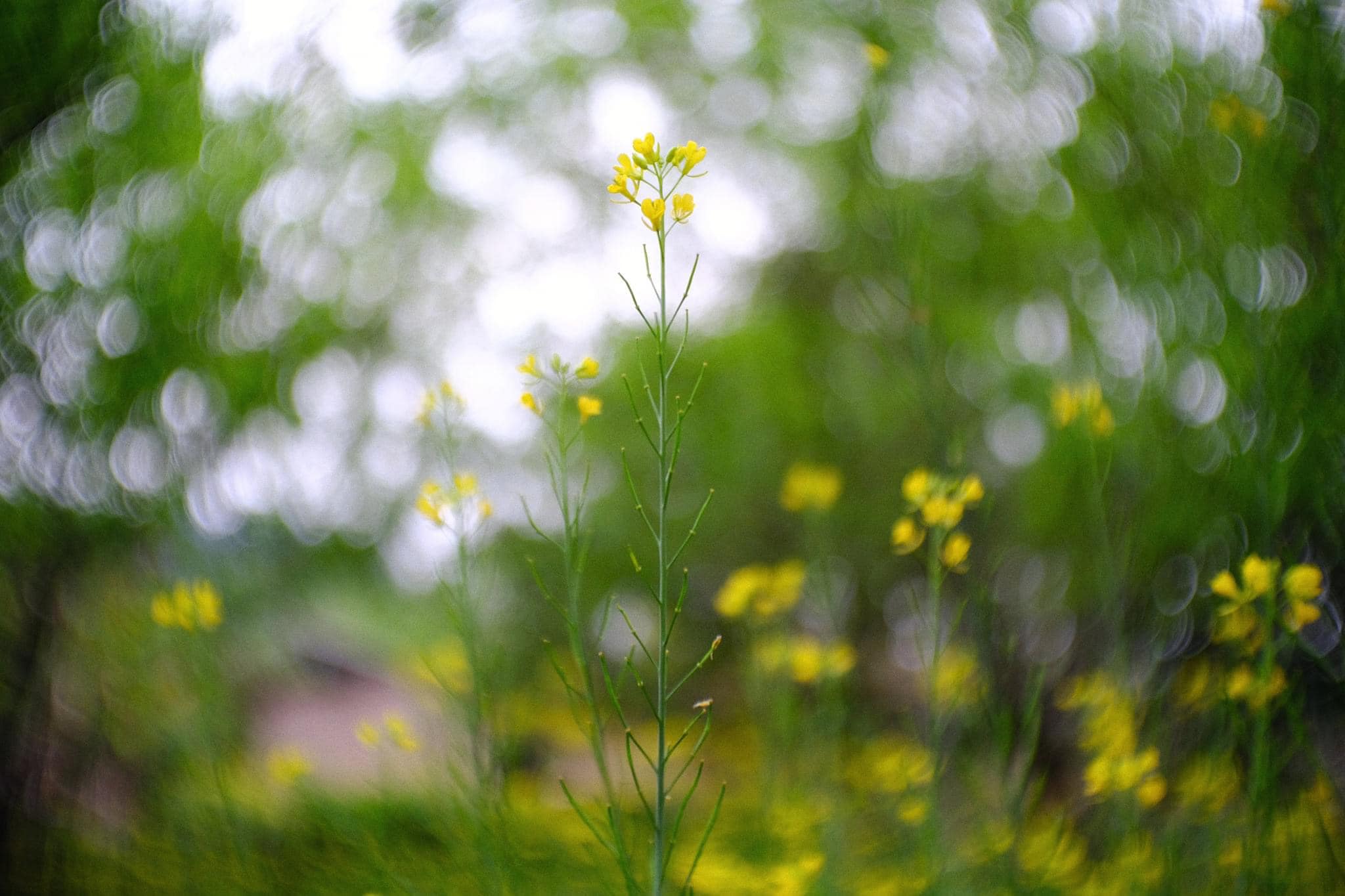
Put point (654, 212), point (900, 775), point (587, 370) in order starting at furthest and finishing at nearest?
point (900, 775)
point (587, 370)
point (654, 212)

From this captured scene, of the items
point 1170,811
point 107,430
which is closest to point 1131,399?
point 1170,811

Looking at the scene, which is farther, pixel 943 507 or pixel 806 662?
pixel 806 662

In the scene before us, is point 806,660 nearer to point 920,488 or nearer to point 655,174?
point 920,488

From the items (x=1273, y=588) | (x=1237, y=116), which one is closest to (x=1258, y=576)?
(x=1273, y=588)

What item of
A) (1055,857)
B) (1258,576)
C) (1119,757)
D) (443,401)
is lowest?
(1055,857)

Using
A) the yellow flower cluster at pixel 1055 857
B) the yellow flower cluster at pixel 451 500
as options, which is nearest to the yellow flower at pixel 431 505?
the yellow flower cluster at pixel 451 500

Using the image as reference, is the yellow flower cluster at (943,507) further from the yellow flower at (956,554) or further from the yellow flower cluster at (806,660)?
the yellow flower cluster at (806,660)

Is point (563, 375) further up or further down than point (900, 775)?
further up

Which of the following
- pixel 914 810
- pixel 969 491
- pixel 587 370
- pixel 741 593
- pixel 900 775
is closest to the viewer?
pixel 587 370

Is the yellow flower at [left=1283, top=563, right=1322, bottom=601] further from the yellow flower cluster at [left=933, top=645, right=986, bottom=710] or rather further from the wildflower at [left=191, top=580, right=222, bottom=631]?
the wildflower at [left=191, top=580, right=222, bottom=631]
